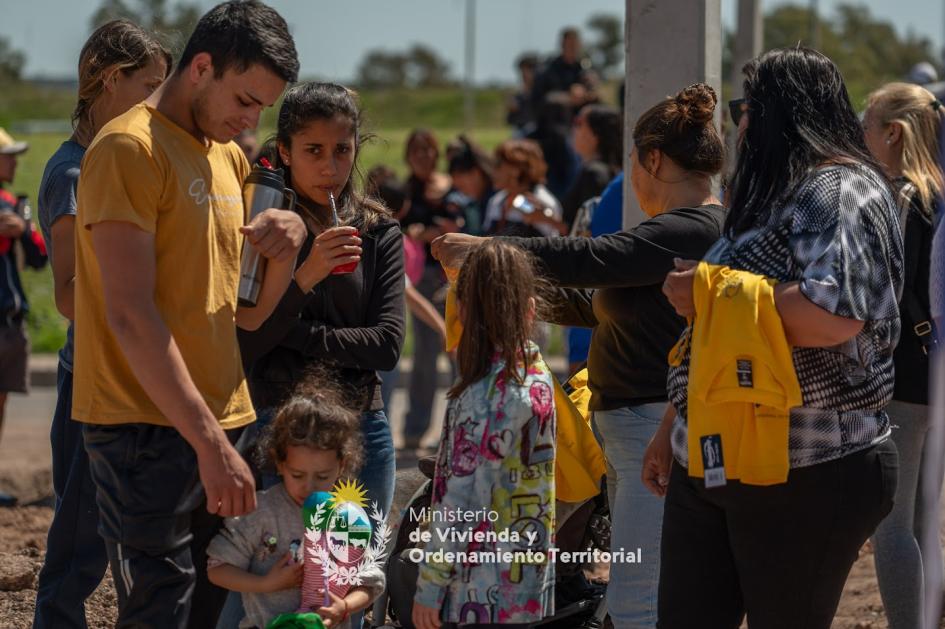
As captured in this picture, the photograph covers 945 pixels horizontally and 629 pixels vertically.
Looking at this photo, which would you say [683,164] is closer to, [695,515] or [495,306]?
[495,306]

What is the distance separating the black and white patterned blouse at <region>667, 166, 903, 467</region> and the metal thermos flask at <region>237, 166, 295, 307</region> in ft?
3.93

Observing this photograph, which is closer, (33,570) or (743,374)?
(743,374)

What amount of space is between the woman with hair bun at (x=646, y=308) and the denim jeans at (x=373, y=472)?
68 cm

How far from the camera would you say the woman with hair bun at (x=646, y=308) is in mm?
3854

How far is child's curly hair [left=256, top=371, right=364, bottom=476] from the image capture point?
3.76 meters

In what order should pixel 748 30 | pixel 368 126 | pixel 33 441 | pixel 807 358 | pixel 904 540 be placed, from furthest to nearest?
pixel 33 441
pixel 748 30
pixel 368 126
pixel 904 540
pixel 807 358

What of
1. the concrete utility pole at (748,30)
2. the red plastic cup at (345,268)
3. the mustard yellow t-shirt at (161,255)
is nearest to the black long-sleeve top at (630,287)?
the red plastic cup at (345,268)

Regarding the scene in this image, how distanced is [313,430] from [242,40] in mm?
1144

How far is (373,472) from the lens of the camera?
4.13 metres

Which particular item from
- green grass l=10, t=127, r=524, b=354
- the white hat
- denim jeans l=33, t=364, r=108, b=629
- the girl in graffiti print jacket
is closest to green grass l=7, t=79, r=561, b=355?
green grass l=10, t=127, r=524, b=354

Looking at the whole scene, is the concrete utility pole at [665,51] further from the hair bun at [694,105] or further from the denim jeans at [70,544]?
the denim jeans at [70,544]

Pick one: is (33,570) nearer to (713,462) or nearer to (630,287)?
(630,287)

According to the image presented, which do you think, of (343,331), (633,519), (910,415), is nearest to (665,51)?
(910,415)

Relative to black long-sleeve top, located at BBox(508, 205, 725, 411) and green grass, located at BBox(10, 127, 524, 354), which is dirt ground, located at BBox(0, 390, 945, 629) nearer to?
green grass, located at BBox(10, 127, 524, 354)
